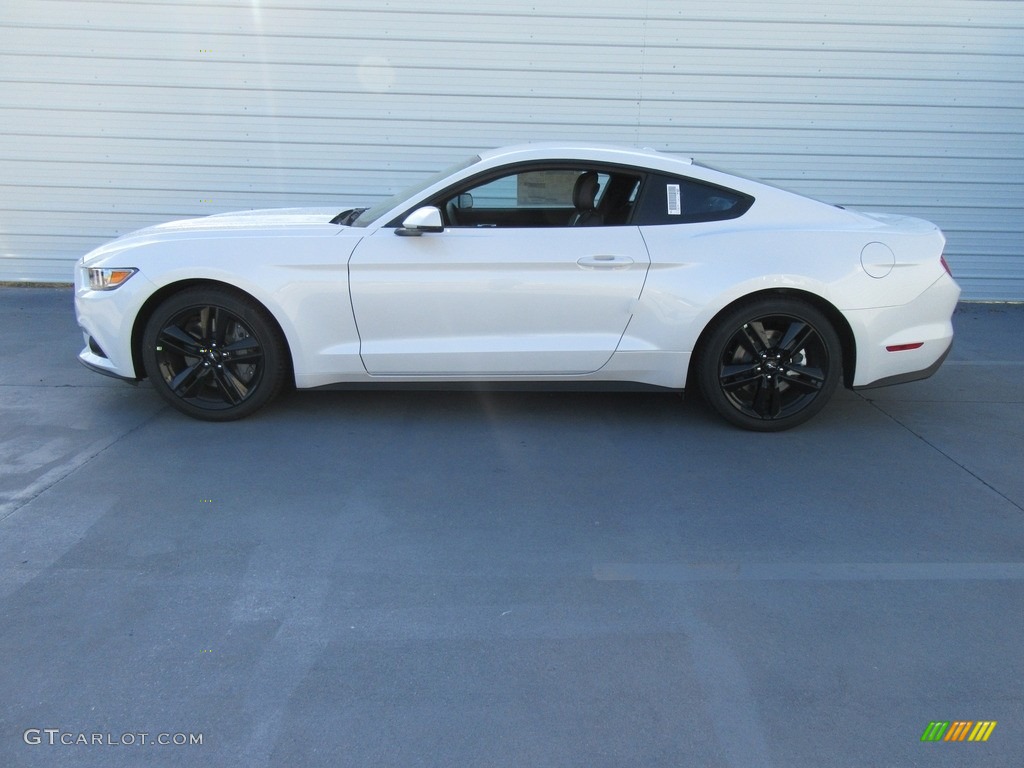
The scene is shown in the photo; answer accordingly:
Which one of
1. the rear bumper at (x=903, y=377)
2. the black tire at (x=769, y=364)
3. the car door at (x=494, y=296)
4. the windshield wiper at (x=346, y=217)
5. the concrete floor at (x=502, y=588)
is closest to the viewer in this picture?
the concrete floor at (x=502, y=588)

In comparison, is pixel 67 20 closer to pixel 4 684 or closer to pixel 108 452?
pixel 108 452

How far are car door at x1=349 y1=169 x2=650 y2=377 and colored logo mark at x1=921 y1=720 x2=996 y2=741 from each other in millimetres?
A: 2402

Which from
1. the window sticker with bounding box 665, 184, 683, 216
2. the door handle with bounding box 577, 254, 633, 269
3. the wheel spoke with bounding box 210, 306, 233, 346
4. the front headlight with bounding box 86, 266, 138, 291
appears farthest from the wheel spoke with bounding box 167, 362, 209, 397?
the window sticker with bounding box 665, 184, 683, 216

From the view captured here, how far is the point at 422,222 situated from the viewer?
4.06 metres

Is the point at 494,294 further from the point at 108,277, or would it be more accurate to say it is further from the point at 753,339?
the point at 108,277

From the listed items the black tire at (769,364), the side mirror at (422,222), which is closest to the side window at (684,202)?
the black tire at (769,364)

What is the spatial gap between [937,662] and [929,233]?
266cm

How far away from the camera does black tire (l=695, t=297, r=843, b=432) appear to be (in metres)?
4.30

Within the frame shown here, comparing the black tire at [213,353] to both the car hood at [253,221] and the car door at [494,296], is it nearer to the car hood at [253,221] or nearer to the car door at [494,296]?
the car hood at [253,221]

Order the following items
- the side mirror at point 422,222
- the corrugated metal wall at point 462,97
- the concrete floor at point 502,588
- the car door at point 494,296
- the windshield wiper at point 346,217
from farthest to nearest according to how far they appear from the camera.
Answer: the corrugated metal wall at point 462,97 < the windshield wiper at point 346,217 < the car door at point 494,296 < the side mirror at point 422,222 < the concrete floor at point 502,588

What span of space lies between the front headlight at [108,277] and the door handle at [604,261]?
2402 mm

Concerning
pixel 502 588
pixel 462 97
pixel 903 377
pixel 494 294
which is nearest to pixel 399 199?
pixel 494 294

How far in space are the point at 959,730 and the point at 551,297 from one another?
8.67 ft

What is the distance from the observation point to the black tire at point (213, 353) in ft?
14.1
